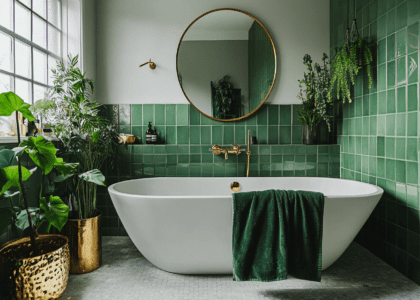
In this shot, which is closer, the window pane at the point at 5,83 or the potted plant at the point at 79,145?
the window pane at the point at 5,83

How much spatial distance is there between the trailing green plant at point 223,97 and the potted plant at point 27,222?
1620 millimetres

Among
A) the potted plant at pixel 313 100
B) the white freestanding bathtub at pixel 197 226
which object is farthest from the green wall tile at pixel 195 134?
the white freestanding bathtub at pixel 197 226

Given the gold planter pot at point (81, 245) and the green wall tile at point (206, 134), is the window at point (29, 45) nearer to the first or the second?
the gold planter pot at point (81, 245)

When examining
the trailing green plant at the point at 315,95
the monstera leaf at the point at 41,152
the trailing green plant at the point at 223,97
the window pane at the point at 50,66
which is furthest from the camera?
the trailing green plant at the point at 223,97

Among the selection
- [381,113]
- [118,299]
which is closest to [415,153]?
[381,113]

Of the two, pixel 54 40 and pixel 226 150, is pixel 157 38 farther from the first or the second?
pixel 226 150

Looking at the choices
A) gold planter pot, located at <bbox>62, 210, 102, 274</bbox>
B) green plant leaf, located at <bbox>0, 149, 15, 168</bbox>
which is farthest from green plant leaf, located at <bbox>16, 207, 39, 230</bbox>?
gold planter pot, located at <bbox>62, 210, 102, 274</bbox>

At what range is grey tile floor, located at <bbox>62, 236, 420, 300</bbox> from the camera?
1780 mm

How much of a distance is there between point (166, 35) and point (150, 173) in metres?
1.35

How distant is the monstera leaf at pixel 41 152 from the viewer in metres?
1.46

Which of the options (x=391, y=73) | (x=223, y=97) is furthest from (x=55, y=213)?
(x=391, y=73)

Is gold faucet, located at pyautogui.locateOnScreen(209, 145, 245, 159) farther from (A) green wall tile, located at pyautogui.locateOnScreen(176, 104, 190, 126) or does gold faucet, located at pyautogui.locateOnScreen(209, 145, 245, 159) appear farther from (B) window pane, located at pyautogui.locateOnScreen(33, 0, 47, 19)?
(B) window pane, located at pyautogui.locateOnScreen(33, 0, 47, 19)

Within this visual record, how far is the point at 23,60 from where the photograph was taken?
2.17 meters

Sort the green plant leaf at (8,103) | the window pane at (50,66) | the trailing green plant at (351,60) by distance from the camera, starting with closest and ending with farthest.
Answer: the green plant leaf at (8,103)
the trailing green plant at (351,60)
the window pane at (50,66)
